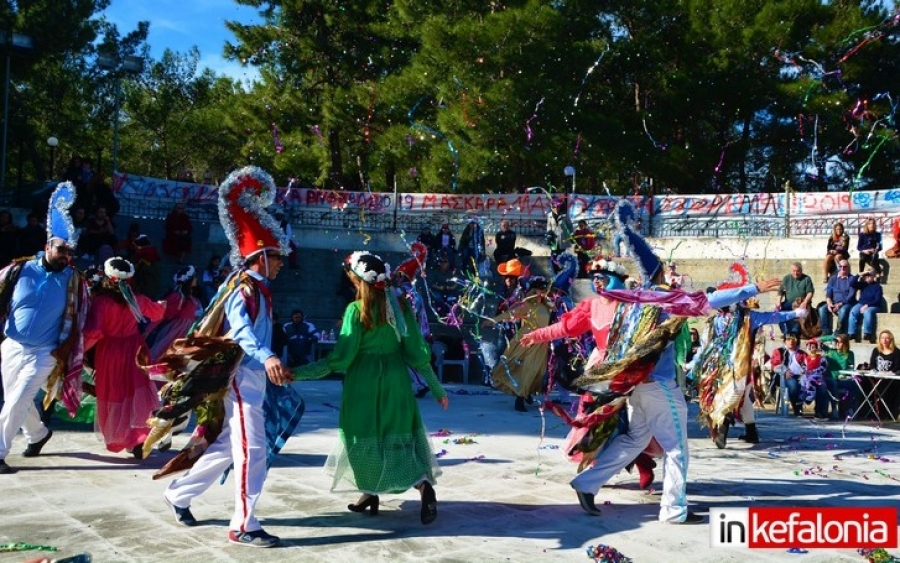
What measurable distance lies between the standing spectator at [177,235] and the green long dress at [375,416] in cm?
1322

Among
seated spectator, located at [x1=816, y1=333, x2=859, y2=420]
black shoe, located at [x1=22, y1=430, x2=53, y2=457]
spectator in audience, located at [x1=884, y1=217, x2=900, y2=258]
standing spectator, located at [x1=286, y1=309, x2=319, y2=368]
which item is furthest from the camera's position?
spectator in audience, located at [x1=884, y1=217, x2=900, y2=258]

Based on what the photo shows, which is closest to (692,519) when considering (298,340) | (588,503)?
(588,503)

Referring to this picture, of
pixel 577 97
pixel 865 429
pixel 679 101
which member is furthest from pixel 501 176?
pixel 865 429

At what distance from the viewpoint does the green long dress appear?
5.70 metres

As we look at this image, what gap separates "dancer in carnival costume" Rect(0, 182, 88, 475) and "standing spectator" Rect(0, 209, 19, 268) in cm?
726

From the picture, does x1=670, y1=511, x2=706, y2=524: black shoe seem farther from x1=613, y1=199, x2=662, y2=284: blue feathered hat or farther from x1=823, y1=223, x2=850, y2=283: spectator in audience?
x1=823, y1=223, x2=850, y2=283: spectator in audience

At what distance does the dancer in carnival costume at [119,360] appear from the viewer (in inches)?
301

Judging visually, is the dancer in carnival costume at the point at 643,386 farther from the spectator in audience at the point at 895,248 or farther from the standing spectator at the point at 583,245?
the spectator in audience at the point at 895,248

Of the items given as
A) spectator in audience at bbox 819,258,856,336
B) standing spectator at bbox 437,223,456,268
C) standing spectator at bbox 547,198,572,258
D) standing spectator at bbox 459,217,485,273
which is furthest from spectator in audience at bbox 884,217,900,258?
standing spectator at bbox 437,223,456,268

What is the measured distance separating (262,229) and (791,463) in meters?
5.40

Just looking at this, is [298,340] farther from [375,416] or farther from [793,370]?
[375,416]

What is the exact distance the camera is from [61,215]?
24.1ft

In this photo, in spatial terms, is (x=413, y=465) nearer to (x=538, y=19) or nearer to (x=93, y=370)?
(x=93, y=370)

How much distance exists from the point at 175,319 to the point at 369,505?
3.97 metres
